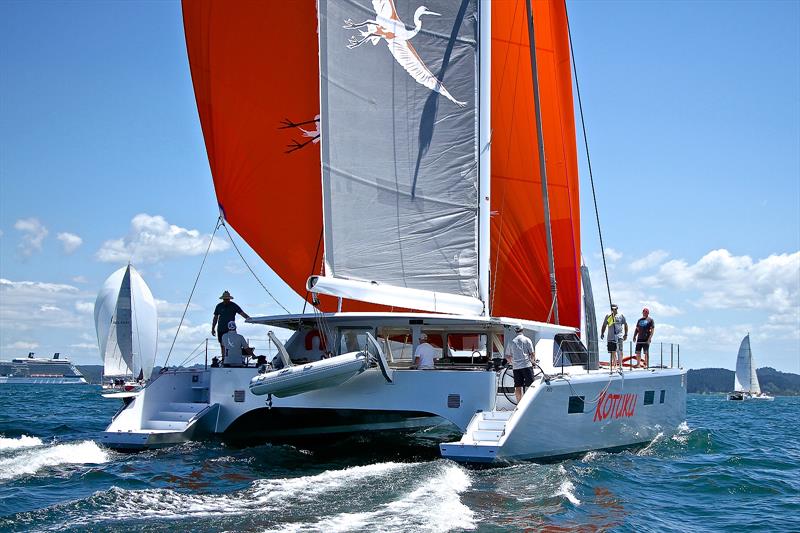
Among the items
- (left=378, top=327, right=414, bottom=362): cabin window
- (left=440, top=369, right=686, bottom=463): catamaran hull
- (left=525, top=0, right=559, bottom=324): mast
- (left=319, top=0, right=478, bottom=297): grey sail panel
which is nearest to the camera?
(left=440, top=369, right=686, bottom=463): catamaran hull

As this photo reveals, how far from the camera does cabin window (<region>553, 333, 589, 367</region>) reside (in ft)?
40.9

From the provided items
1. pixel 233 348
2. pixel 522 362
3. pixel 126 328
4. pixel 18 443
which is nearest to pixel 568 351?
pixel 522 362

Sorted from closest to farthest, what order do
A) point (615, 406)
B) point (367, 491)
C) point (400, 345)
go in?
point (367, 491), point (615, 406), point (400, 345)

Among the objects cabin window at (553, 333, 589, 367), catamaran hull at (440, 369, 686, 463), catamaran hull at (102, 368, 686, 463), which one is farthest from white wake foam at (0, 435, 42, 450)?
cabin window at (553, 333, 589, 367)

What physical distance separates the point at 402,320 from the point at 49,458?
15.0 feet

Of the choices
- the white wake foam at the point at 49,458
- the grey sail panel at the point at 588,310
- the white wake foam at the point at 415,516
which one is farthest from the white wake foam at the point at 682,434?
the white wake foam at the point at 49,458

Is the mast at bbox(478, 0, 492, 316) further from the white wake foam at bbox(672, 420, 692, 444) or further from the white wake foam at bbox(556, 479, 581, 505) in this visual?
the white wake foam at bbox(672, 420, 692, 444)

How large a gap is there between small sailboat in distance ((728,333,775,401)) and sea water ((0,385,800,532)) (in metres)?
60.5

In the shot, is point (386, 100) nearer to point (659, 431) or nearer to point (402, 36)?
point (402, 36)

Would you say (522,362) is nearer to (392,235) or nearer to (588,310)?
(392,235)

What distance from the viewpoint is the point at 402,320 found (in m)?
11.3

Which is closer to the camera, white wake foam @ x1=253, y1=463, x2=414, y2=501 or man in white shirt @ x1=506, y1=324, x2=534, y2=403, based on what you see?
white wake foam @ x1=253, y1=463, x2=414, y2=501

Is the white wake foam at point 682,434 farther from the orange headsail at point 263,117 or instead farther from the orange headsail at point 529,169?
the orange headsail at point 263,117

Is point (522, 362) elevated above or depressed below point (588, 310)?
below
